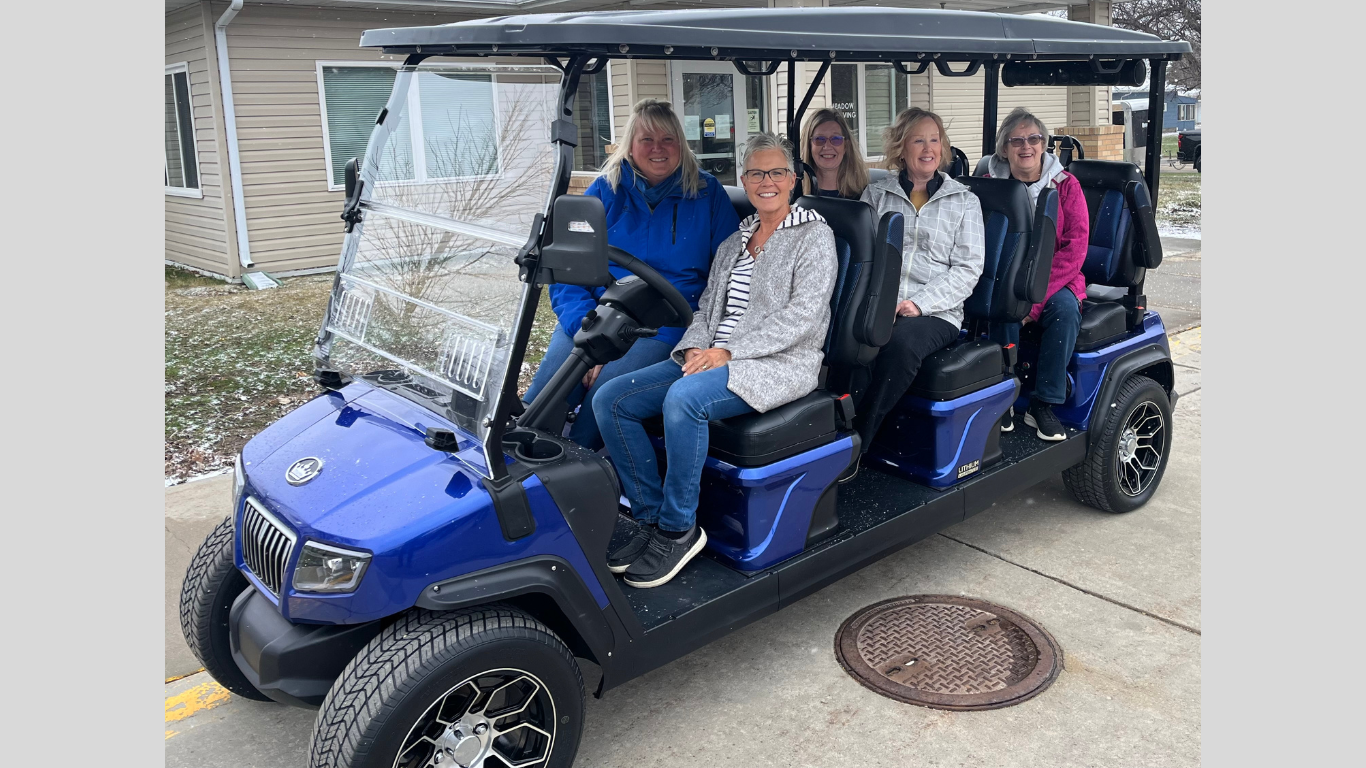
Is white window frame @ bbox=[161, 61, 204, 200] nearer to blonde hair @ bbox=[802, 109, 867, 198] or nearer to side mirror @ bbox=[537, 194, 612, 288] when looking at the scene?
blonde hair @ bbox=[802, 109, 867, 198]

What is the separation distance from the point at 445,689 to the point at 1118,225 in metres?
3.63

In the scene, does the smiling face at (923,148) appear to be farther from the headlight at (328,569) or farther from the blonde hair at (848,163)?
the headlight at (328,569)

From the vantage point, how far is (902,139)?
13.2ft

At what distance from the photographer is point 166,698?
3256mm

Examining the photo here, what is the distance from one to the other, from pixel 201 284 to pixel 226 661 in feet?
27.1

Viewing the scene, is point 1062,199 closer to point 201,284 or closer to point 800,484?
point 800,484

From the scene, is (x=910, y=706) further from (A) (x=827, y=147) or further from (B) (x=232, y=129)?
(B) (x=232, y=129)

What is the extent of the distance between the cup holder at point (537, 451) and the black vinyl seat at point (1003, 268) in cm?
156

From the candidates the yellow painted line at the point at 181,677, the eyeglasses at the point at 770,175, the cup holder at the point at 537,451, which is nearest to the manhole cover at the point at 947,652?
the cup holder at the point at 537,451

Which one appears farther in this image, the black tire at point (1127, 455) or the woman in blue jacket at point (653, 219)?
the black tire at point (1127, 455)

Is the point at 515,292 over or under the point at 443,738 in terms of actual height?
over

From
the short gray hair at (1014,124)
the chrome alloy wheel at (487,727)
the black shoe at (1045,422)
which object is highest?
the short gray hair at (1014,124)

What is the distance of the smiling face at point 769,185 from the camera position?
11.0 feet

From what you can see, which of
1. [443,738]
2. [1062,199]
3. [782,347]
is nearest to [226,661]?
[443,738]
